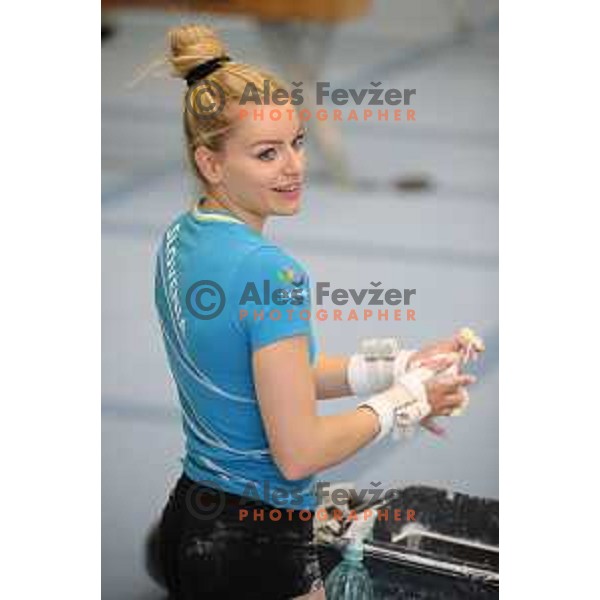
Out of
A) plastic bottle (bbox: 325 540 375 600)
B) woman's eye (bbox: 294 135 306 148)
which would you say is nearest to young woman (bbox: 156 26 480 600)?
woman's eye (bbox: 294 135 306 148)

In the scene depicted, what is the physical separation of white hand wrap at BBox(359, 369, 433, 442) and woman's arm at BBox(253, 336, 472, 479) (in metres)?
0.06

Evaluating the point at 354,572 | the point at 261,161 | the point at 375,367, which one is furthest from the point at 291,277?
the point at 354,572

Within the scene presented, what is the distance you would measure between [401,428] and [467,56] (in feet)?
1.80

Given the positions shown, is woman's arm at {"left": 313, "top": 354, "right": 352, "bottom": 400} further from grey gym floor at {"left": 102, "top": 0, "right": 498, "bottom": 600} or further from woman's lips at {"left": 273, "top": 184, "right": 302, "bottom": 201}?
woman's lips at {"left": 273, "top": 184, "right": 302, "bottom": 201}

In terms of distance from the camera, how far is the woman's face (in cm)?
158

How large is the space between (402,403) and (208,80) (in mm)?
501

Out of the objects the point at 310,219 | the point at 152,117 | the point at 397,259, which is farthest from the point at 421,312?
the point at 152,117

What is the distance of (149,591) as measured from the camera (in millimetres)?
1782

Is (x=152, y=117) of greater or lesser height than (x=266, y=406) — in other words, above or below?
above

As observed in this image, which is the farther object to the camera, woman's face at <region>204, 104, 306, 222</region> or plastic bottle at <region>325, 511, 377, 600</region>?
plastic bottle at <region>325, 511, 377, 600</region>

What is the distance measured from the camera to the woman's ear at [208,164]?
63.0 inches

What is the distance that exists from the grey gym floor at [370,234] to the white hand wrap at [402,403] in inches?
3.7

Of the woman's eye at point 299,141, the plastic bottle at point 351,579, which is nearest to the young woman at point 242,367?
the woman's eye at point 299,141
